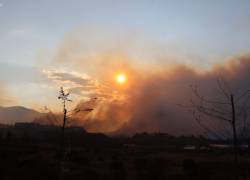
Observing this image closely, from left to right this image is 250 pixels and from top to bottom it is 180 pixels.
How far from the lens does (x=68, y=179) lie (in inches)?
1344

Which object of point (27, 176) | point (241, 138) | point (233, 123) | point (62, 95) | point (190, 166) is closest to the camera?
point (233, 123)

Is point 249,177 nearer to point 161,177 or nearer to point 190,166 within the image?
point 161,177

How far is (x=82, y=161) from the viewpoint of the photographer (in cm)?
5897

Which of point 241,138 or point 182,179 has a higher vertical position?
point 241,138

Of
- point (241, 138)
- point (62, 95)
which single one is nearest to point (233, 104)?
point (241, 138)

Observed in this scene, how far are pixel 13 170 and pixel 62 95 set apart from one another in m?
17.0

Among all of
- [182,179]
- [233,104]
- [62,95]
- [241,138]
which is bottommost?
[182,179]

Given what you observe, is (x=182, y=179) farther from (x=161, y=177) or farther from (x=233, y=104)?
(x=233, y=104)

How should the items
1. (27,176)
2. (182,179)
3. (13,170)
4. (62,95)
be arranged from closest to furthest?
(62,95), (27,176), (13,170), (182,179)

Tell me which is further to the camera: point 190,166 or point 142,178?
point 190,166

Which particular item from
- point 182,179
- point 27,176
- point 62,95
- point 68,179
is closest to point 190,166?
point 182,179

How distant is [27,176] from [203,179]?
1713 centimetres

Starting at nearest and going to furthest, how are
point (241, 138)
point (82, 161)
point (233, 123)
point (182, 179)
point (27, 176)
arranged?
point (233, 123), point (241, 138), point (27, 176), point (182, 179), point (82, 161)

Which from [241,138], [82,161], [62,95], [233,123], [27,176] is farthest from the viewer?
[82,161]
